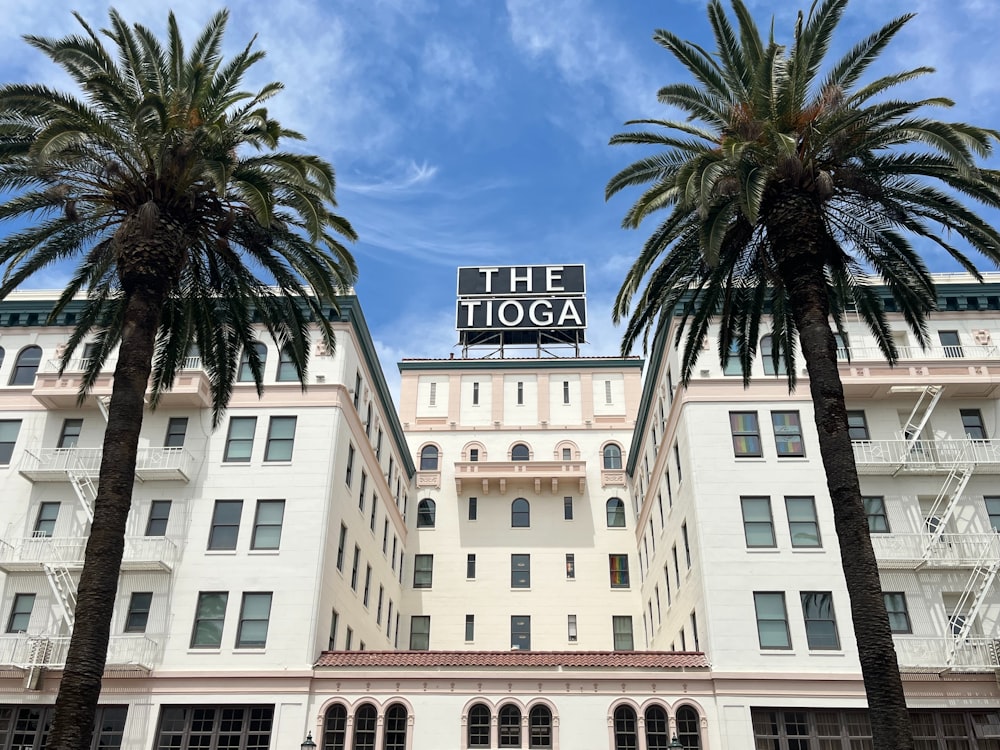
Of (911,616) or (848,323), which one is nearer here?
(911,616)

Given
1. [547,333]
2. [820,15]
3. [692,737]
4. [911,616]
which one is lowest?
[692,737]

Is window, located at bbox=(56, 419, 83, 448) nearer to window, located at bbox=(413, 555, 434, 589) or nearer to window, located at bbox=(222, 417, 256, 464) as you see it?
window, located at bbox=(222, 417, 256, 464)

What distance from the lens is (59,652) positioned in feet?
101

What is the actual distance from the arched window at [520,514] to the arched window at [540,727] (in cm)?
2288

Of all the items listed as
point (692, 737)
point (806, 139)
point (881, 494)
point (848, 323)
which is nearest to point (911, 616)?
point (881, 494)

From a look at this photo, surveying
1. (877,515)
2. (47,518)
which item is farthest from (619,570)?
(47,518)

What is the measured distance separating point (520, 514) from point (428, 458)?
Result: 717 cm

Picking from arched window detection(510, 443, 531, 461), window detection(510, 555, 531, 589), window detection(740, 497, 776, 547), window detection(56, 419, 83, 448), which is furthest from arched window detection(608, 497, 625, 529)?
window detection(56, 419, 83, 448)

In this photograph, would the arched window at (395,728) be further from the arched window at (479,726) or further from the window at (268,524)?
the window at (268,524)

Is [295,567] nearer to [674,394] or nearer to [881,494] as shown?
[674,394]

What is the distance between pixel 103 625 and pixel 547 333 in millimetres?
46552

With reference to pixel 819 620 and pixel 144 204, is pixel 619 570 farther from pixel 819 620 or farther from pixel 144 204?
pixel 144 204

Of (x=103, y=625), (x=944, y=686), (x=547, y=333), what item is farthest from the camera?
(x=547, y=333)

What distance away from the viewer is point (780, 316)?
24.2 meters
